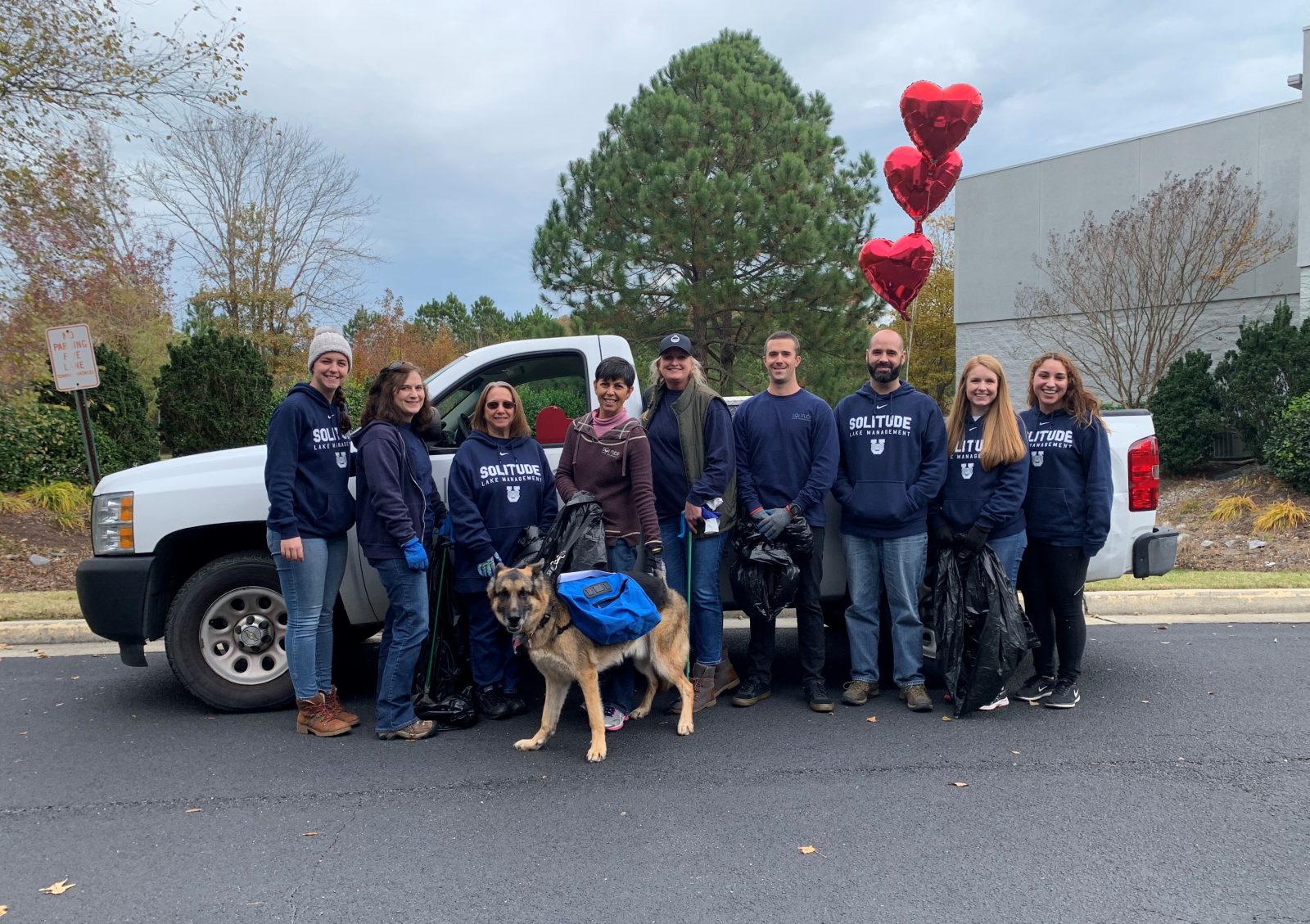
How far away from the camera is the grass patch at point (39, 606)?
7.36m

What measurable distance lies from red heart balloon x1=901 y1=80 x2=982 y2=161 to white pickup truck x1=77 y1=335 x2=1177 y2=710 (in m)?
5.30

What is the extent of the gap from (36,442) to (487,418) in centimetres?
1052

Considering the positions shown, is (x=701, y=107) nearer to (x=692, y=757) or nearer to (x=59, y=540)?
(x=59, y=540)

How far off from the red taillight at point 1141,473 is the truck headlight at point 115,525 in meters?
5.55

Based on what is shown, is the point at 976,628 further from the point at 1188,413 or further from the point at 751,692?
the point at 1188,413

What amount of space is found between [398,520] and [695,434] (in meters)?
1.56

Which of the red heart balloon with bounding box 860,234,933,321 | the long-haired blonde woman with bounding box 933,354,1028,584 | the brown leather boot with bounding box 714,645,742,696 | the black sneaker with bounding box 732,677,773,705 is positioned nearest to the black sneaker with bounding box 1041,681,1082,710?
the long-haired blonde woman with bounding box 933,354,1028,584

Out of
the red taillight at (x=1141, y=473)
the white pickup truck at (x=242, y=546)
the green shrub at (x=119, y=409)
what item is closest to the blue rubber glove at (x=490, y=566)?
the white pickup truck at (x=242, y=546)

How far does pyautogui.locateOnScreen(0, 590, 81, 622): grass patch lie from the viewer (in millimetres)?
7363

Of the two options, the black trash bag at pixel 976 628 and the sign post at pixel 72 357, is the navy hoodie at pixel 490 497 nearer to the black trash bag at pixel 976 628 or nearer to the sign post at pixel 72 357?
the black trash bag at pixel 976 628

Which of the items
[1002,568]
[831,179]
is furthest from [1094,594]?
[831,179]

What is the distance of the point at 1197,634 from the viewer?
6.60 m

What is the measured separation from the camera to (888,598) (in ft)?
16.5

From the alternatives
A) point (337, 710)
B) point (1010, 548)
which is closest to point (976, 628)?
point (1010, 548)
